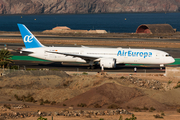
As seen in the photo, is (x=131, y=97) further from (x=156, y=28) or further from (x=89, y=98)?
(x=156, y=28)

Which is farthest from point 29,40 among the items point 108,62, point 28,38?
point 108,62

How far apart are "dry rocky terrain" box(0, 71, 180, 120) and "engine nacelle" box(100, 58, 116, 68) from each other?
32.4 ft

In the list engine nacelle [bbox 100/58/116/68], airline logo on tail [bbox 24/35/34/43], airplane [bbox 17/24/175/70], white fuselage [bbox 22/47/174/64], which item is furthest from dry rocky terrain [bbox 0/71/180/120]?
airline logo on tail [bbox 24/35/34/43]

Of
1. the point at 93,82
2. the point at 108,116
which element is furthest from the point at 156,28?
the point at 108,116

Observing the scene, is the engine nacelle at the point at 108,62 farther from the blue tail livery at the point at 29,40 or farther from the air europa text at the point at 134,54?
the blue tail livery at the point at 29,40

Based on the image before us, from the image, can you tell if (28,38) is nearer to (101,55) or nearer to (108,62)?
→ (101,55)

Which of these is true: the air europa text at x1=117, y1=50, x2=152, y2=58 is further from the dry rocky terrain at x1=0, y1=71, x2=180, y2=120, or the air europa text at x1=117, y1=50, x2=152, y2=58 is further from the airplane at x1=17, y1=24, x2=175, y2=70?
the dry rocky terrain at x1=0, y1=71, x2=180, y2=120

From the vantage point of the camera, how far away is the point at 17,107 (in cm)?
2869

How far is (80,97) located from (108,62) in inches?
714

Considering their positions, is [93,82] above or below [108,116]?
above

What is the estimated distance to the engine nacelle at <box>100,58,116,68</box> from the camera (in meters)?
50.2

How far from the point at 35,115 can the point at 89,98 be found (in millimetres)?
8515

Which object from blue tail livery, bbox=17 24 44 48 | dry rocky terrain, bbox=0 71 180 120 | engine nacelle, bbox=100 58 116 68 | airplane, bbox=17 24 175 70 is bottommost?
dry rocky terrain, bbox=0 71 180 120

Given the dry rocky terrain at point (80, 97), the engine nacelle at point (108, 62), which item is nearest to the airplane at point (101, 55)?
the engine nacelle at point (108, 62)
